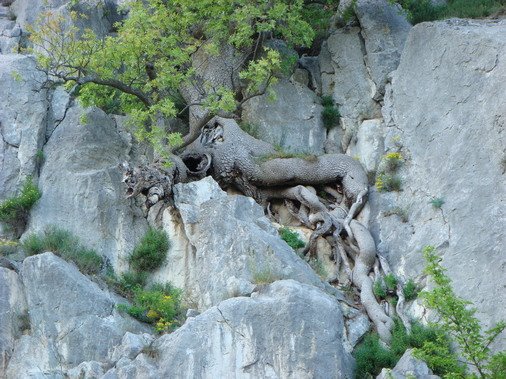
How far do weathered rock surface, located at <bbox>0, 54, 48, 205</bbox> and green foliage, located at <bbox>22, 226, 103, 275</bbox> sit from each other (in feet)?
6.44

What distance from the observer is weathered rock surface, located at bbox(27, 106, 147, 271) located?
24703 millimetres

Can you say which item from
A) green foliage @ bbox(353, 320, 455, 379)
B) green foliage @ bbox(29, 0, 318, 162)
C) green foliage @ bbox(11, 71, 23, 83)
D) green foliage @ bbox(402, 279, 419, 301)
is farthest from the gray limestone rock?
green foliage @ bbox(11, 71, 23, 83)

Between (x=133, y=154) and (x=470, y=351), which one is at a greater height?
(x=470, y=351)

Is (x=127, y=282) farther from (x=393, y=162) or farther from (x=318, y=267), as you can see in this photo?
(x=393, y=162)

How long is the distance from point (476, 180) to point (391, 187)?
2.63 m

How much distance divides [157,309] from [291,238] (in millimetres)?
3867

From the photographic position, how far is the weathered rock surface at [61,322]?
21.8 m

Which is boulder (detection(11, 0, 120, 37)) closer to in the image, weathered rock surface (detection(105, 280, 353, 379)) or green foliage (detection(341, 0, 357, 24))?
green foliage (detection(341, 0, 357, 24))

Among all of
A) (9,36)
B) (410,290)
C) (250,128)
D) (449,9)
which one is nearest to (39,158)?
(250,128)

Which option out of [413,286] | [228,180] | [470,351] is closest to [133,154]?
[228,180]

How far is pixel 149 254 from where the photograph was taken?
24391mm

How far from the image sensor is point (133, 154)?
2670 cm

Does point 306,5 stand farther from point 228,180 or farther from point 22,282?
point 22,282

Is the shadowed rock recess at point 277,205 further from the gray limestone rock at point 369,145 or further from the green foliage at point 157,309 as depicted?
the green foliage at point 157,309
